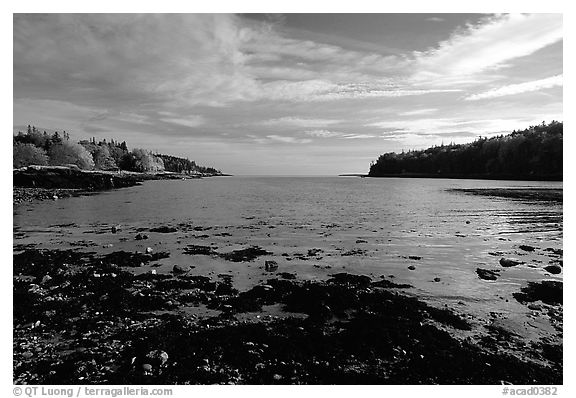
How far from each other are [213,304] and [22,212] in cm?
2478

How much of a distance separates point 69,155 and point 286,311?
10646 centimetres

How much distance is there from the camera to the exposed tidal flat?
19.2ft

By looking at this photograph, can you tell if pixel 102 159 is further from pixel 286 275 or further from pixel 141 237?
pixel 286 275

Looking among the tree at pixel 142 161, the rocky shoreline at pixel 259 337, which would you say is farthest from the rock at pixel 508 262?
the tree at pixel 142 161

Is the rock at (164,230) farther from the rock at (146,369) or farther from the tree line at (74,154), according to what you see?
the tree line at (74,154)

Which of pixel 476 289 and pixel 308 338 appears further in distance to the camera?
pixel 476 289

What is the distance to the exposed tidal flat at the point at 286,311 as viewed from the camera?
586 centimetres

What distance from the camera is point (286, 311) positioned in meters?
7.96

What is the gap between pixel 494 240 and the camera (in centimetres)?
1647

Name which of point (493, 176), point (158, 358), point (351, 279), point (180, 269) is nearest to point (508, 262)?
point (351, 279)
